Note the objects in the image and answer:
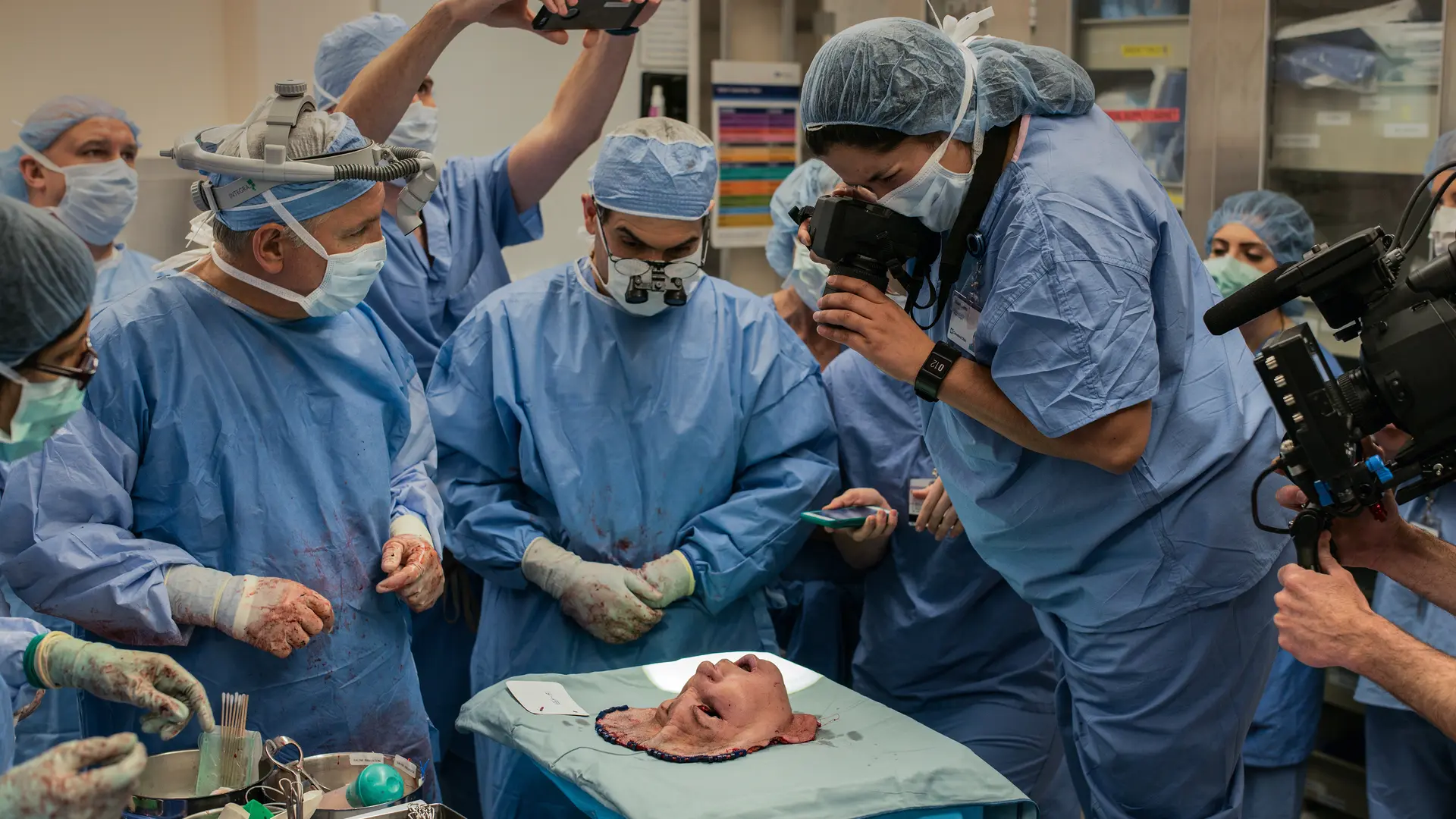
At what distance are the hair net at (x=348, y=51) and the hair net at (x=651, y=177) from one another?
974 mm

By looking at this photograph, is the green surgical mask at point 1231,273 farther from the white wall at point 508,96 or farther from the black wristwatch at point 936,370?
the white wall at point 508,96

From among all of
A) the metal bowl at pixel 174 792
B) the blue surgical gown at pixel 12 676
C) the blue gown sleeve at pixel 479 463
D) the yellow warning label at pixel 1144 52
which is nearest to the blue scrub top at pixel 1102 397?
the blue gown sleeve at pixel 479 463

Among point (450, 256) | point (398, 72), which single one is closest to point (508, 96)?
point (450, 256)

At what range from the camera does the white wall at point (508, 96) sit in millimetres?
4363

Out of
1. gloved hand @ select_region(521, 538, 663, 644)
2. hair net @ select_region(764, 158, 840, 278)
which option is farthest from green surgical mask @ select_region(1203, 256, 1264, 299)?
gloved hand @ select_region(521, 538, 663, 644)

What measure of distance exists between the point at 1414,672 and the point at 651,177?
162 centimetres

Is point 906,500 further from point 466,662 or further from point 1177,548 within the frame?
point 466,662

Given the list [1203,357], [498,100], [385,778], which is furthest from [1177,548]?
[498,100]

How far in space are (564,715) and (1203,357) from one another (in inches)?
47.5

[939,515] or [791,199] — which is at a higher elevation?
[791,199]

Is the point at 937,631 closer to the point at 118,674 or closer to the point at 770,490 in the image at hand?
the point at 770,490

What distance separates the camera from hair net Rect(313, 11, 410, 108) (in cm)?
323

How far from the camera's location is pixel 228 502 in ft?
6.61

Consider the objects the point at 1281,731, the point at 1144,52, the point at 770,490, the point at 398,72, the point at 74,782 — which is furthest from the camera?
the point at 1144,52
